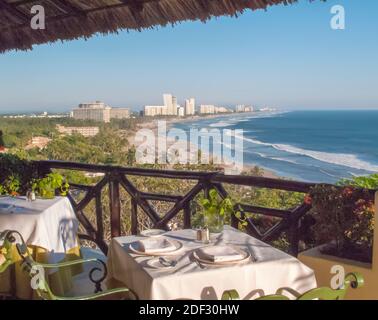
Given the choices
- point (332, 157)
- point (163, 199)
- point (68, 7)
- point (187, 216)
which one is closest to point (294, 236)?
point (187, 216)

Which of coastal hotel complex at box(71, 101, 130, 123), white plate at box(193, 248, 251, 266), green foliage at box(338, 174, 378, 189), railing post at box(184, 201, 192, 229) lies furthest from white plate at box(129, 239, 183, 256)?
coastal hotel complex at box(71, 101, 130, 123)

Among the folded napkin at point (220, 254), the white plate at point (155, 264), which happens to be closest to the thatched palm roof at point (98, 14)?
the folded napkin at point (220, 254)

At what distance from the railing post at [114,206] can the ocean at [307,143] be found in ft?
41.1

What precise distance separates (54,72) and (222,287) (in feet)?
60.7

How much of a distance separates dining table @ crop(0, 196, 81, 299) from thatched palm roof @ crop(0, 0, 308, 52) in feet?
4.86

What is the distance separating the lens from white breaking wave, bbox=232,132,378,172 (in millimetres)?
22250

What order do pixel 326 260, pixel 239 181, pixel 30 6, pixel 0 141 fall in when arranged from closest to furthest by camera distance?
pixel 326 260
pixel 239 181
pixel 30 6
pixel 0 141

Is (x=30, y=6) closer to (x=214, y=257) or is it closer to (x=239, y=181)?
(x=239, y=181)

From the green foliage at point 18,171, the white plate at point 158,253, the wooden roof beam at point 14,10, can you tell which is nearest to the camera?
the white plate at point 158,253

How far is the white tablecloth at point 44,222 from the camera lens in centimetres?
287

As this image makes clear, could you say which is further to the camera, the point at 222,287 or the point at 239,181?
the point at 239,181

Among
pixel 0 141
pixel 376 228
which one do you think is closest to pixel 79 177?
pixel 0 141

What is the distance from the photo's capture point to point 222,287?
1.71 m

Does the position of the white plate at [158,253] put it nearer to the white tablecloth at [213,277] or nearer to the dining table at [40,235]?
the white tablecloth at [213,277]
